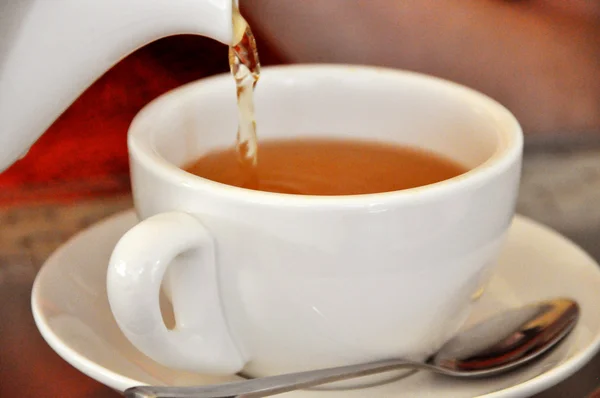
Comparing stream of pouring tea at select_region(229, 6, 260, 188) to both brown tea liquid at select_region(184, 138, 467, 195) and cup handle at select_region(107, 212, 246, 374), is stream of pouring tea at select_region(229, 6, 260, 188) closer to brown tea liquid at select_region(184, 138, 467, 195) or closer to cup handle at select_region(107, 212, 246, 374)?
brown tea liquid at select_region(184, 138, 467, 195)

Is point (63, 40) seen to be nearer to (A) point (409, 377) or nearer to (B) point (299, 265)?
Result: (B) point (299, 265)

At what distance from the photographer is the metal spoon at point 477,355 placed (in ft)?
1.13

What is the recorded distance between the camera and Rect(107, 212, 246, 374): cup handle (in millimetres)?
328

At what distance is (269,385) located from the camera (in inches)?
13.7

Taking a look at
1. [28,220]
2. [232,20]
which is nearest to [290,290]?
[232,20]

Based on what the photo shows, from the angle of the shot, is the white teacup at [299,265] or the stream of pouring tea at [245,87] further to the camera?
the stream of pouring tea at [245,87]

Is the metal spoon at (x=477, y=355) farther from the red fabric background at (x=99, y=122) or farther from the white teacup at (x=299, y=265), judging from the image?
the red fabric background at (x=99, y=122)

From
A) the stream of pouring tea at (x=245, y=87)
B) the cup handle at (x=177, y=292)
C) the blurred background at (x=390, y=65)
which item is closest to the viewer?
the cup handle at (x=177, y=292)

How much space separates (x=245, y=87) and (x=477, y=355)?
0.23 meters

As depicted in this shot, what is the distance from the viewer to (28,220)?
65 centimetres

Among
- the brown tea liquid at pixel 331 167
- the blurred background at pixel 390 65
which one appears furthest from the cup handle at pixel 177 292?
the blurred background at pixel 390 65

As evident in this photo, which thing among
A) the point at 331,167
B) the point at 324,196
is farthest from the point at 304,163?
the point at 324,196

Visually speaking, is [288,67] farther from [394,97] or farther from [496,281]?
[496,281]

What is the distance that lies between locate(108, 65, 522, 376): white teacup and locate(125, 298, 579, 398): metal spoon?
1 cm
